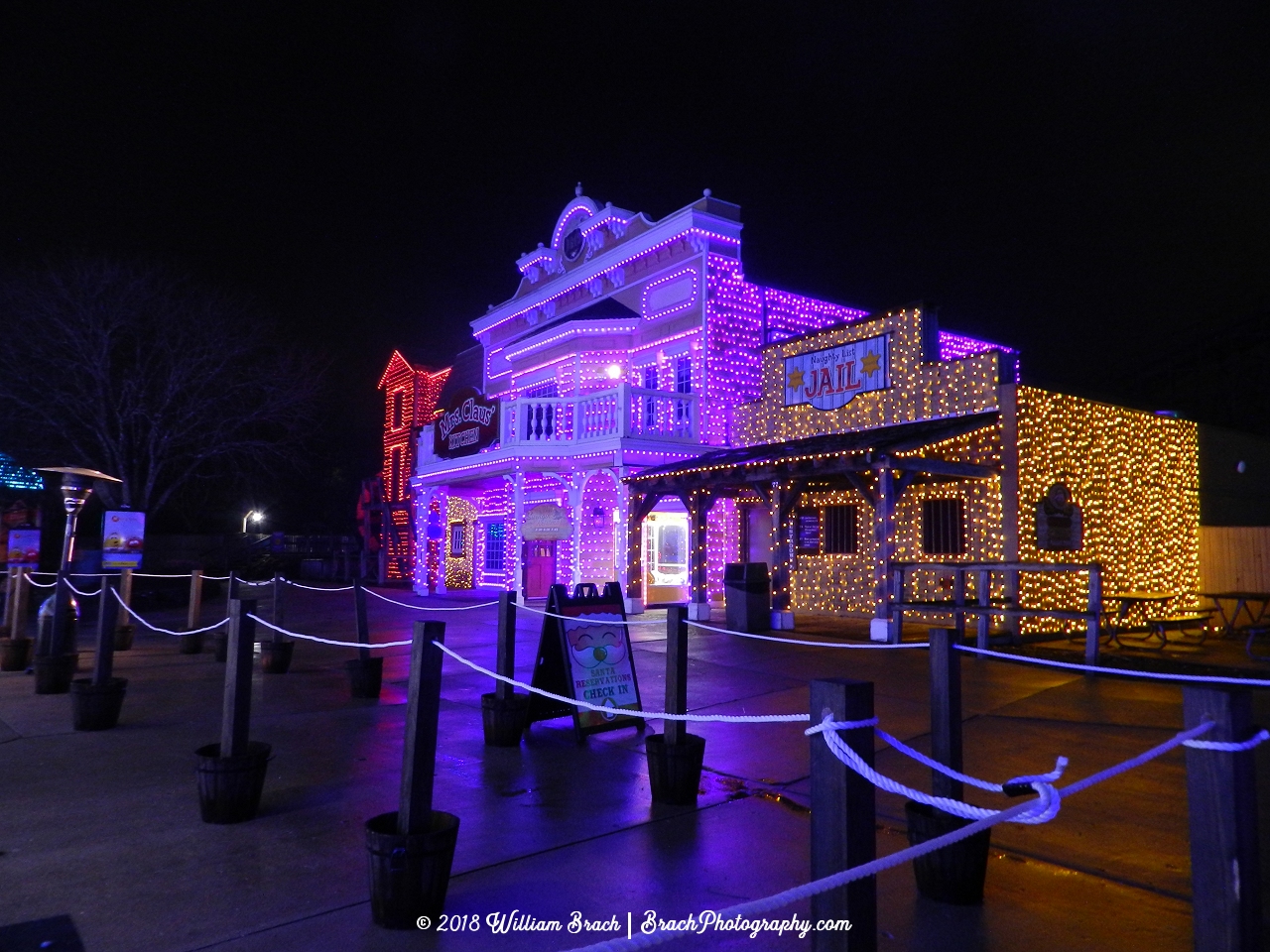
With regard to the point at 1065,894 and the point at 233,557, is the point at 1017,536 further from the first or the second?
the point at 233,557

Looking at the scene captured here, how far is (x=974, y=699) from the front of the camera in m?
8.06

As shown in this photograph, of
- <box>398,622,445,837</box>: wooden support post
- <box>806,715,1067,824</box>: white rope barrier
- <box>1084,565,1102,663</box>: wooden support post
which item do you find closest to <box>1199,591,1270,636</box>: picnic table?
<box>1084,565,1102,663</box>: wooden support post

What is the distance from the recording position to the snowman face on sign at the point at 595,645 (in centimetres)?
681

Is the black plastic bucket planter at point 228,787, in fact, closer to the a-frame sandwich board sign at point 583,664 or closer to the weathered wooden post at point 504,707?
the weathered wooden post at point 504,707

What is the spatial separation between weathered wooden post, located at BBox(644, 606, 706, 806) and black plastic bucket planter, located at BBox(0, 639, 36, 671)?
9590 mm

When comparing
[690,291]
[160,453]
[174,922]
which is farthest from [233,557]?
[174,922]

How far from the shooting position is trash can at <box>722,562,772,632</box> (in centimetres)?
1382

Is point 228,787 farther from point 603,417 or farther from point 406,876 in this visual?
point 603,417

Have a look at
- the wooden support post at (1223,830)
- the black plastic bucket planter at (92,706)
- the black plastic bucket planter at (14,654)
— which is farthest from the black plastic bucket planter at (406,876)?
the black plastic bucket planter at (14,654)

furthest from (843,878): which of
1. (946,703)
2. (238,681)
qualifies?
(238,681)

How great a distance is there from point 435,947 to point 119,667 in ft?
31.3

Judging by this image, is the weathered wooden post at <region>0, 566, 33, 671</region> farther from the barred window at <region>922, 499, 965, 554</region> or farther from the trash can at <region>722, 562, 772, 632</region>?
the barred window at <region>922, 499, 965, 554</region>

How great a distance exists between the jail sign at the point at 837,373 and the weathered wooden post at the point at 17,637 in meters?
13.4

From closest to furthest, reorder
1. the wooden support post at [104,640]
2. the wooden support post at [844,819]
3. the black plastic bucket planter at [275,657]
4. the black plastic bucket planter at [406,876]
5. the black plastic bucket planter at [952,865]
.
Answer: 1. the wooden support post at [844,819]
2. the black plastic bucket planter at [406,876]
3. the black plastic bucket planter at [952,865]
4. the wooden support post at [104,640]
5. the black plastic bucket planter at [275,657]
